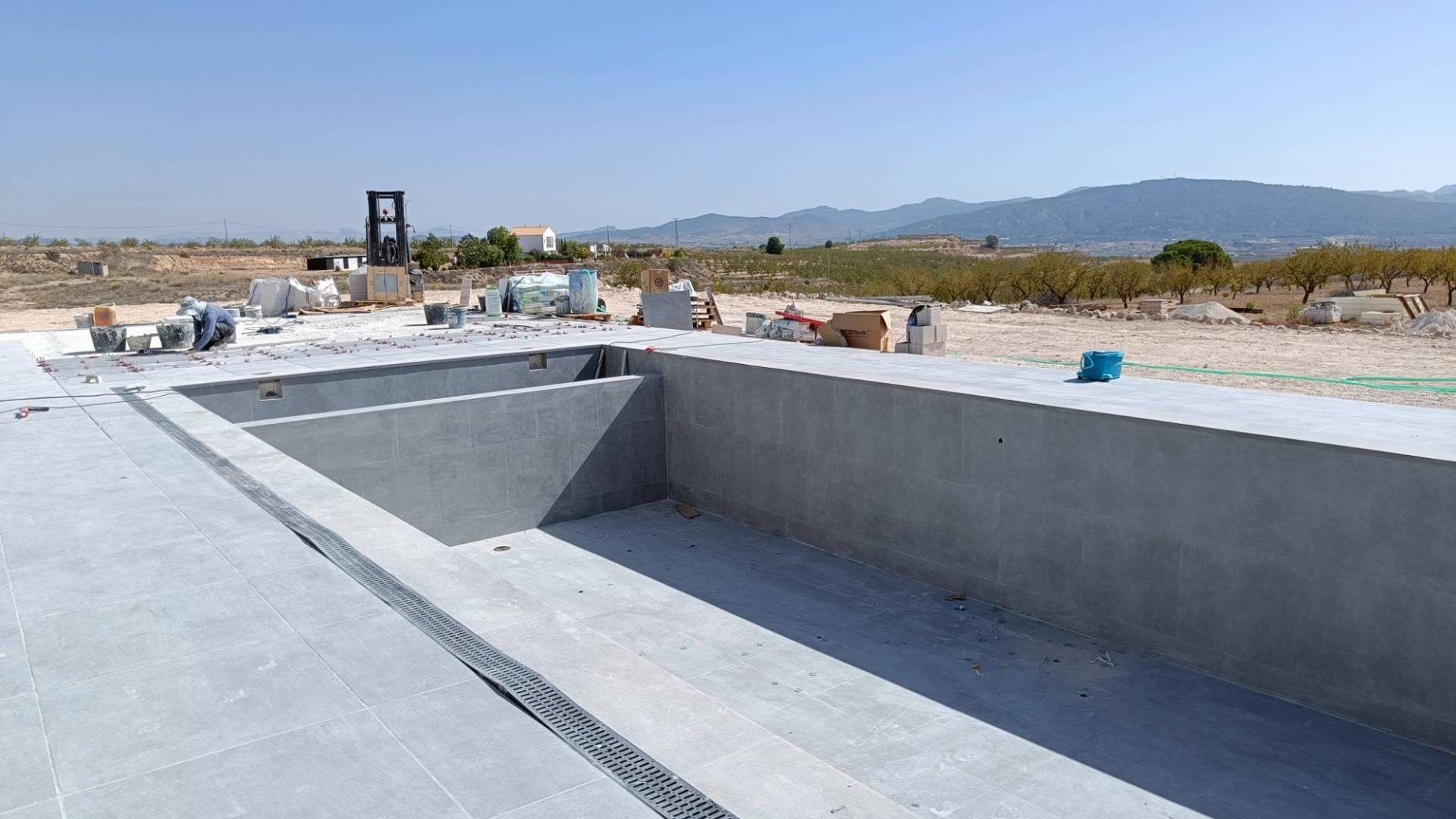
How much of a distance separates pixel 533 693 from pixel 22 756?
1.61 meters

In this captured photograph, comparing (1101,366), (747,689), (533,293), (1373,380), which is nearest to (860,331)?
(1101,366)

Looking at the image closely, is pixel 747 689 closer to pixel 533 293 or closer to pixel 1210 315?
pixel 533 293

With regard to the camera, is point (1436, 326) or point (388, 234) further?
point (388, 234)

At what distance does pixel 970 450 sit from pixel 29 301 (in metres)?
37.8

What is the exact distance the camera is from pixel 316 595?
4.51m

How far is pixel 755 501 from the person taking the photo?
11070 millimetres

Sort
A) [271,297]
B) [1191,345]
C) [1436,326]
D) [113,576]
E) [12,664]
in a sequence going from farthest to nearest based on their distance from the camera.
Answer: [271,297] → [1436,326] → [1191,345] → [113,576] → [12,664]

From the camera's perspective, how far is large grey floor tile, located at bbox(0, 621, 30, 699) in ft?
11.8

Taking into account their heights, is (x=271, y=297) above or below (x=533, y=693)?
above

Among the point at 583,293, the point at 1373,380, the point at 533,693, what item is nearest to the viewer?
the point at 533,693

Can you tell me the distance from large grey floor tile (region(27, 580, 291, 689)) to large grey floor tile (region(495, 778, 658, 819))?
1.78 m

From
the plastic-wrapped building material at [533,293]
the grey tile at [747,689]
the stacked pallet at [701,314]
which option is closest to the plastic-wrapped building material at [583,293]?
the plastic-wrapped building material at [533,293]

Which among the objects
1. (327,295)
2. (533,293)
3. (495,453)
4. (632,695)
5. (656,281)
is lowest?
(495,453)

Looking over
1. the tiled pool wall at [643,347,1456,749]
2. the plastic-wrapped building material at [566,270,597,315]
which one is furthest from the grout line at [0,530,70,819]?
the plastic-wrapped building material at [566,270,597,315]
